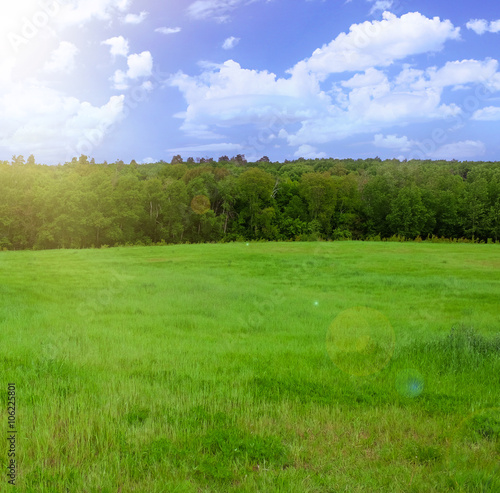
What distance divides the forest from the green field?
58.0 meters

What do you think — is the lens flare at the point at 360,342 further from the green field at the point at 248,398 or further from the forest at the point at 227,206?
the forest at the point at 227,206

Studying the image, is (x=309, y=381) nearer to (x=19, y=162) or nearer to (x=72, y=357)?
(x=72, y=357)

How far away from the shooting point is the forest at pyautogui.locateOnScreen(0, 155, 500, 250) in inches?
2675

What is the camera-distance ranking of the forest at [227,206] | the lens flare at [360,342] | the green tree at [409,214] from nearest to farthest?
the lens flare at [360,342]
the forest at [227,206]
the green tree at [409,214]

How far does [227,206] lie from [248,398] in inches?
3128

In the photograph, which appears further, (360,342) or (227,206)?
(227,206)

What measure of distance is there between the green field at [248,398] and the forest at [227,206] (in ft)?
190

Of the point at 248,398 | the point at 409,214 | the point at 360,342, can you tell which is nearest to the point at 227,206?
the point at 409,214

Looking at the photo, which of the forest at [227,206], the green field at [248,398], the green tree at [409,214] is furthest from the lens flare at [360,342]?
the green tree at [409,214]

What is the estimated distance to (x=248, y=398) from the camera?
646 cm

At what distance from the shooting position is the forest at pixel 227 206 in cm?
6794

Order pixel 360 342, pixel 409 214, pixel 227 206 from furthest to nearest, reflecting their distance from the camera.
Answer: pixel 227 206 → pixel 409 214 → pixel 360 342

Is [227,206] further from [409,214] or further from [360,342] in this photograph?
[360,342]

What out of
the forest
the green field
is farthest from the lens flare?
the forest
